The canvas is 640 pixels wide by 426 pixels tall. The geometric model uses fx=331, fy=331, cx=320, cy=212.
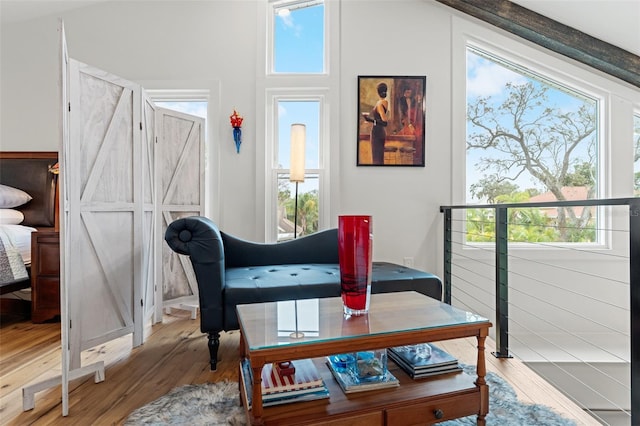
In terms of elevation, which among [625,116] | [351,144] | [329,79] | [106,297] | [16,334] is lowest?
[16,334]

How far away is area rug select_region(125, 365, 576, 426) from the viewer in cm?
139

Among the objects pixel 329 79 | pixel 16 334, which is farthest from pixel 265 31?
pixel 16 334

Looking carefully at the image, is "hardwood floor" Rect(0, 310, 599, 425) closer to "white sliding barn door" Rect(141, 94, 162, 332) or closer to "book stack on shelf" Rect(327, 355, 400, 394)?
"white sliding barn door" Rect(141, 94, 162, 332)

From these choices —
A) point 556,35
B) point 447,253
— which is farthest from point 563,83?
point 447,253

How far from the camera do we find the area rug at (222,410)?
1394 mm

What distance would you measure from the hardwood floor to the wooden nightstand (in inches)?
6.0

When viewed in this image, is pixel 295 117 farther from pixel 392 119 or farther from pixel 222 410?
pixel 222 410

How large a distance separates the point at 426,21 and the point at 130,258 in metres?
3.26

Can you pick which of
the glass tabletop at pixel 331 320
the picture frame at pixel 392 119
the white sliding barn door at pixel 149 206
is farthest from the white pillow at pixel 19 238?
the picture frame at pixel 392 119

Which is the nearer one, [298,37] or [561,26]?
[561,26]

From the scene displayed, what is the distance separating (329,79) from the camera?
3.16 meters

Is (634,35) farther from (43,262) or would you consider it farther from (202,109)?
(43,262)

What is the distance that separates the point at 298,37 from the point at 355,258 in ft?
9.12

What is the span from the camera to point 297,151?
2.87 metres
